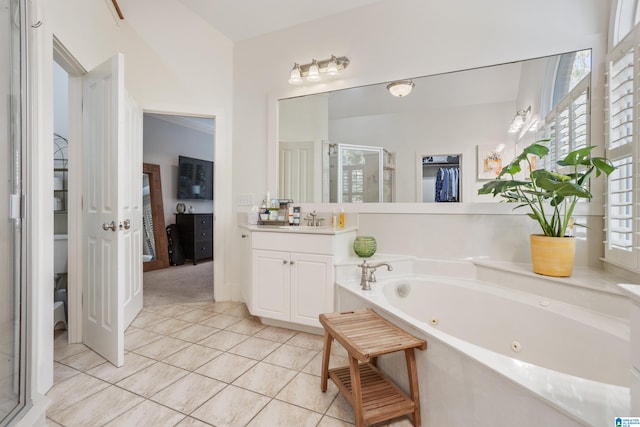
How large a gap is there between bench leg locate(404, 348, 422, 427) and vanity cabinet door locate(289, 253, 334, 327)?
870 mm

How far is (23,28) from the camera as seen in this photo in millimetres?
1307

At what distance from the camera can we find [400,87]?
8.07ft

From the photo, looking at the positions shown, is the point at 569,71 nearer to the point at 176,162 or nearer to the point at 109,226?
the point at 109,226

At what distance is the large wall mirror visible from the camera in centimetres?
205

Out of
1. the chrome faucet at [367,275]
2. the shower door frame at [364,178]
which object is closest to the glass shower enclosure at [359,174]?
the shower door frame at [364,178]

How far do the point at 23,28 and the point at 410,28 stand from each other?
242 cm

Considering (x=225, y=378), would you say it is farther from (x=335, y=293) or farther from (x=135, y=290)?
(x=135, y=290)

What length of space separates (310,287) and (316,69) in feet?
6.13

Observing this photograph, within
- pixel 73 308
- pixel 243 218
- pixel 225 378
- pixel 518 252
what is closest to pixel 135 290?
pixel 73 308

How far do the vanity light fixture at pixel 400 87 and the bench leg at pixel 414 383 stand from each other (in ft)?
6.48

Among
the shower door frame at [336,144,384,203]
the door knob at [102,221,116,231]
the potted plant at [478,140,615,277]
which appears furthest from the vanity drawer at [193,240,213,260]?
the potted plant at [478,140,615,277]

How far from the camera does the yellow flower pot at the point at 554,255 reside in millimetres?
1763

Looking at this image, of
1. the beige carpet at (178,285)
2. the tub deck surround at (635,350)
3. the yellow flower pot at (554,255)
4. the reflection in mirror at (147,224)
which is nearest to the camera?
the tub deck surround at (635,350)

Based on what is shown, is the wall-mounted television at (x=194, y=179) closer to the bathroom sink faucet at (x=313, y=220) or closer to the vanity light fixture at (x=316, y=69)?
the vanity light fixture at (x=316, y=69)
